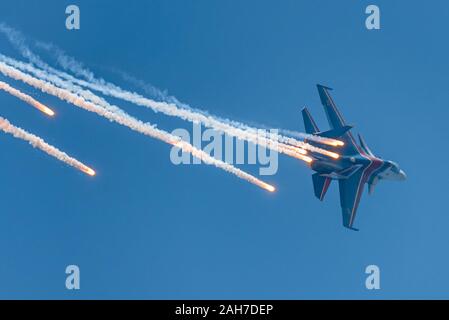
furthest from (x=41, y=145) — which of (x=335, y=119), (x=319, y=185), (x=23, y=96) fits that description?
(x=335, y=119)

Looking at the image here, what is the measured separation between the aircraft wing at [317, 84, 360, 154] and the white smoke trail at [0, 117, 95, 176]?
69.3 ft

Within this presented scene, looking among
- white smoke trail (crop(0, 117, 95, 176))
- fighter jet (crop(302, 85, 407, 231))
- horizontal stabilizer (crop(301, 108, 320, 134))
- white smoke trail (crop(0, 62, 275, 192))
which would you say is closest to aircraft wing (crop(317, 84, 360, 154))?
fighter jet (crop(302, 85, 407, 231))

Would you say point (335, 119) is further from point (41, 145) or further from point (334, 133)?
point (41, 145)

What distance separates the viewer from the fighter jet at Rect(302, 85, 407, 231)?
184ft

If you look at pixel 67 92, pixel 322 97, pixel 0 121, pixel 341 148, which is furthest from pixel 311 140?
pixel 0 121

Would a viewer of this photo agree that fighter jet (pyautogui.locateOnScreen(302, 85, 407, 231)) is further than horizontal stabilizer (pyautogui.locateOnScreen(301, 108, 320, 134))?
No

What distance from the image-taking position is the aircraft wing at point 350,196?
2320 inches

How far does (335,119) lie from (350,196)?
A: 5.94m

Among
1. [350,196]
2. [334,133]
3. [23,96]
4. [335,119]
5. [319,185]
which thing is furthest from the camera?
[335,119]

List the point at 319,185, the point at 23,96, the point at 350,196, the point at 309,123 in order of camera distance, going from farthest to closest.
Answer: the point at 350,196, the point at 309,123, the point at 319,185, the point at 23,96

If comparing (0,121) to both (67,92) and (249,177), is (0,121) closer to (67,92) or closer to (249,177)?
(67,92)

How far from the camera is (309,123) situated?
57.9 metres

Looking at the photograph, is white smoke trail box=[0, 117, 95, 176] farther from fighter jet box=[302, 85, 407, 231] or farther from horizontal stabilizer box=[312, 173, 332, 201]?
horizontal stabilizer box=[312, 173, 332, 201]

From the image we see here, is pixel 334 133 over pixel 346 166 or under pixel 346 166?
over
